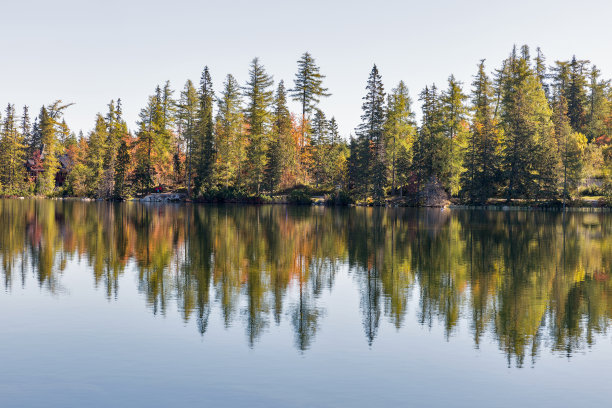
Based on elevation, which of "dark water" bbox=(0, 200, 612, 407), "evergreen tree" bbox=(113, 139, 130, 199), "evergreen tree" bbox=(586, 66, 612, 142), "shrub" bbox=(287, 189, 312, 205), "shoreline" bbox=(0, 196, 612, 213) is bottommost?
"dark water" bbox=(0, 200, 612, 407)

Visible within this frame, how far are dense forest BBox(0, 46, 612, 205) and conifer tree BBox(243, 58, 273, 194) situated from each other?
200 millimetres

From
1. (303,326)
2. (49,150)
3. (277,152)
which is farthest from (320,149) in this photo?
(303,326)

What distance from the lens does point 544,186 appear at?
7631 centimetres

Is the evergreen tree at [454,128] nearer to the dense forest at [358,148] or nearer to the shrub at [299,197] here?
the dense forest at [358,148]

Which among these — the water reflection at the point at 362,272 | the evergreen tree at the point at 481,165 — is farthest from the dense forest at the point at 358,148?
the water reflection at the point at 362,272

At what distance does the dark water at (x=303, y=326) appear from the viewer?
34.1ft

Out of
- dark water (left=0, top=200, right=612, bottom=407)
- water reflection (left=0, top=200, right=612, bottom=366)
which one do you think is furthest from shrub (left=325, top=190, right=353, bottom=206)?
dark water (left=0, top=200, right=612, bottom=407)

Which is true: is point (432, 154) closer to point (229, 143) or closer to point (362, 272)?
point (229, 143)

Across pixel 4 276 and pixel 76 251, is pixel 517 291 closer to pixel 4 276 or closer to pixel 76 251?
pixel 4 276

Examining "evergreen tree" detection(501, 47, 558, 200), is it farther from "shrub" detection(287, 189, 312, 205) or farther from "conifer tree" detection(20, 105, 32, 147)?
"conifer tree" detection(20, 105, 32, 147)

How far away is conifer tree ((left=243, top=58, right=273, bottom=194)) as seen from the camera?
89.9 m

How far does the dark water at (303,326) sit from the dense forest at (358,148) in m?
52.2

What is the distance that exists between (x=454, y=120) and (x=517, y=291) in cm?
6878

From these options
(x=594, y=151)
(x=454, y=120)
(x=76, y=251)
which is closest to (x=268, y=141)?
(x=454, y=120)
